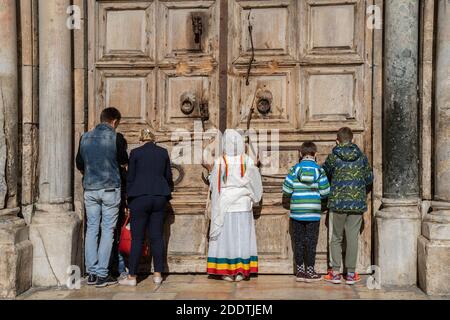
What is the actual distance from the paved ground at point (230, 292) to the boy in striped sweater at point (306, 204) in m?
0.24

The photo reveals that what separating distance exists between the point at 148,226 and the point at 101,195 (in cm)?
60

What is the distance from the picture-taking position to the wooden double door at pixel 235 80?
24.1ft

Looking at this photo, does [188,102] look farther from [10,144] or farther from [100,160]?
[10,144]

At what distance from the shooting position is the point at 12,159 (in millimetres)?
6918

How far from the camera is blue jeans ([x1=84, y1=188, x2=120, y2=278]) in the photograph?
22.8 ft

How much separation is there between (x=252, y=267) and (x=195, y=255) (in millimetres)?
727

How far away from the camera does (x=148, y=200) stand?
689cm

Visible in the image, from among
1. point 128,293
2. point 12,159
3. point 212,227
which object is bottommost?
point 128,293

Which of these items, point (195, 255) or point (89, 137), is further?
point (195, 255)

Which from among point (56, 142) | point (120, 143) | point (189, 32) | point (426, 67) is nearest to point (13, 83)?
point (56, 142)

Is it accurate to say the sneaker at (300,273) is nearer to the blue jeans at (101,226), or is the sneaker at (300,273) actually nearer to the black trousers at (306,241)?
the black trousers at (306,241)

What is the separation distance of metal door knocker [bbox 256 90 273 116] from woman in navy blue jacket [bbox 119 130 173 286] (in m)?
1.24

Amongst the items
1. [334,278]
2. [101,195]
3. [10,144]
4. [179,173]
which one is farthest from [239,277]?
[10,144]

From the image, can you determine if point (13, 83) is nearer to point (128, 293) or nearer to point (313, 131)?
point (128, 293)
